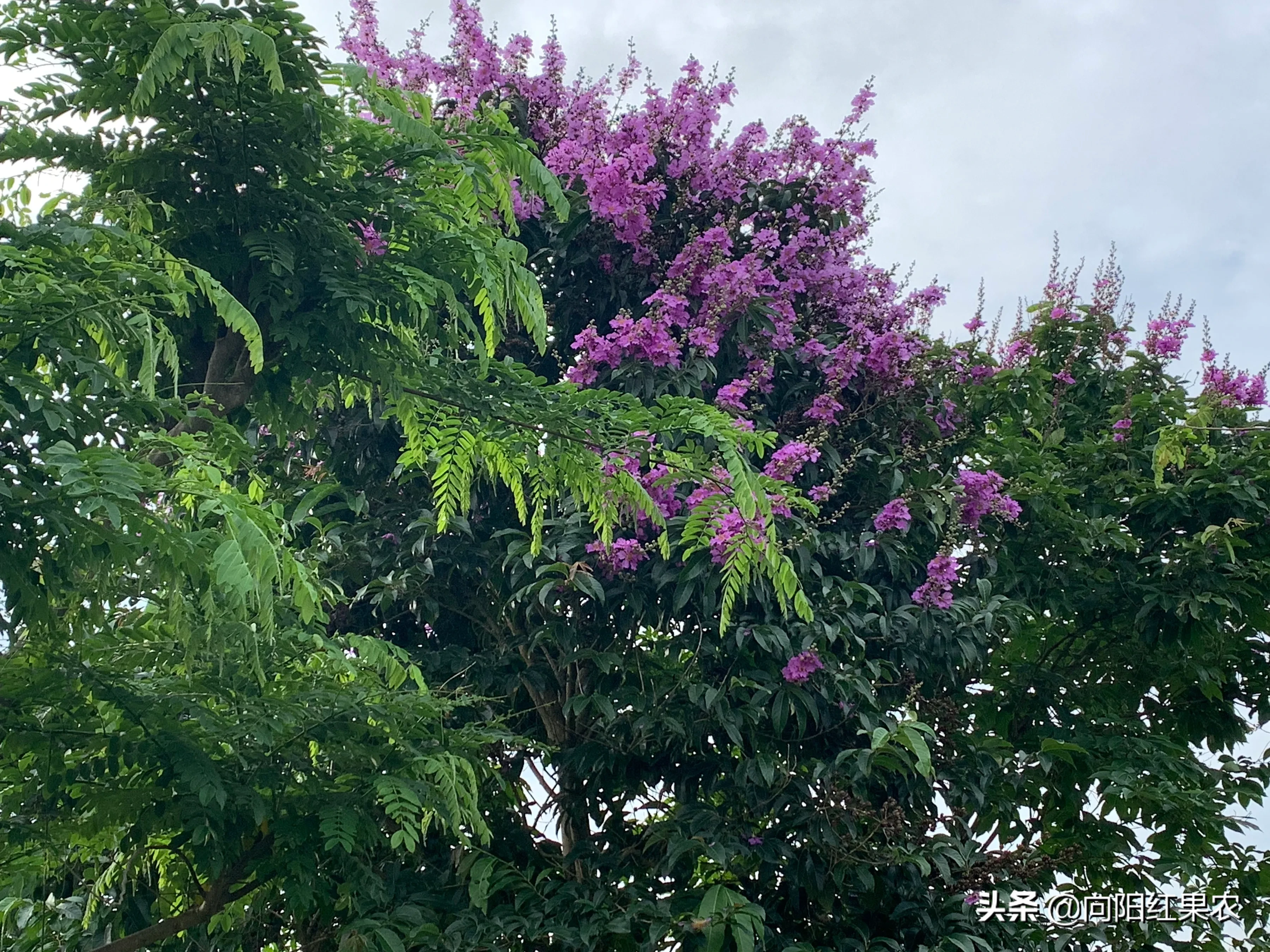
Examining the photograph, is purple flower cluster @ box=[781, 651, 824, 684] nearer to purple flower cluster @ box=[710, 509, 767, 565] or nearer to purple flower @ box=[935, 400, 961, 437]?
purple flower cluster @ box=[710, 509, 767, 565]

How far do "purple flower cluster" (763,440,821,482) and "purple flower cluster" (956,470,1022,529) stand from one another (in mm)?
640

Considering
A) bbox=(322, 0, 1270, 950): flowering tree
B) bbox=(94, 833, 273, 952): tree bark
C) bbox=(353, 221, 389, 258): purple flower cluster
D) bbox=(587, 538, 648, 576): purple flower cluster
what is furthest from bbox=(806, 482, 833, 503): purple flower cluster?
bbox=(94, 833, 273, 952): tree bark

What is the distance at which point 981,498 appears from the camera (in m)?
4.57

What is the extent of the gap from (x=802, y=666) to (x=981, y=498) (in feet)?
3.58

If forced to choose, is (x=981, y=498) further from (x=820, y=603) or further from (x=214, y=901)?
(x=214, y=901)

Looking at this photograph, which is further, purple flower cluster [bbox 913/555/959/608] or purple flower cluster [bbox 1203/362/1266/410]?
purple flower cluster [bbox 1203/362/1266/410]

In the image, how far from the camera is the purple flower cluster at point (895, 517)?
436 cm

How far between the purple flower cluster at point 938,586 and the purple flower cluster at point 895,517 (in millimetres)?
172

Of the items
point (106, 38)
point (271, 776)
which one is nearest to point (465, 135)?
point (106, 38)

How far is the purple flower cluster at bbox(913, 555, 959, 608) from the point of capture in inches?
168

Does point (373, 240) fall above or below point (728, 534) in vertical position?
above

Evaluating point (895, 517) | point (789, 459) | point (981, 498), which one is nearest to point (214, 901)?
point (789, 459)

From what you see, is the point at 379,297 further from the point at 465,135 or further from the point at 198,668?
the point at 198,668

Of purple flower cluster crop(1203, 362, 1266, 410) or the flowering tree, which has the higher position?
purple flower cluster crop(1203, 362, 1266, 410)
